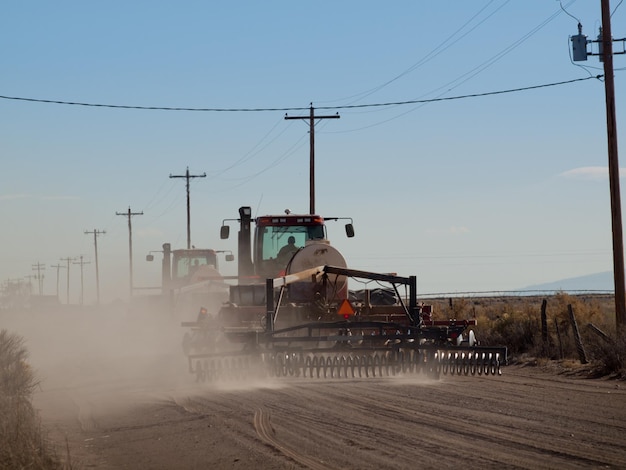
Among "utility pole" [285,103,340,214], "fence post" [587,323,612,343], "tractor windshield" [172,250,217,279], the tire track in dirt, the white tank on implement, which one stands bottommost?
→ the tire track in dirt

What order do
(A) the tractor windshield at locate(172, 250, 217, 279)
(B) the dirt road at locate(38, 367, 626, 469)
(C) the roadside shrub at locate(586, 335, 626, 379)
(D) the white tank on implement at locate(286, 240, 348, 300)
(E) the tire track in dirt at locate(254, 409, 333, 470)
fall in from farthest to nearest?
(A) the tractor windshield at locate(172, 250, 217, 279), (D) the white tank on implement at locate(286, 240, 348, 300), (C) the roadside shrub at locate(586, 335, 626, 379), (B) the dirt road at locate(38, 367, 626, 469), (E) the tire track in dirt at locate(254, 409, 333, 470)

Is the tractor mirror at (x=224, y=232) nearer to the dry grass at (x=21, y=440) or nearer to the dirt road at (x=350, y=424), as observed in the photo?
the dirt road at (x=350, y=424)

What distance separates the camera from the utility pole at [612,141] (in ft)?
85.6

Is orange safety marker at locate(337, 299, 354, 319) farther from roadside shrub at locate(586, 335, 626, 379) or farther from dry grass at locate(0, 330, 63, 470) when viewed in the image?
dry grass at locate(0, 330, 63, 470)

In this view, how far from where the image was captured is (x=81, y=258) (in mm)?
129750

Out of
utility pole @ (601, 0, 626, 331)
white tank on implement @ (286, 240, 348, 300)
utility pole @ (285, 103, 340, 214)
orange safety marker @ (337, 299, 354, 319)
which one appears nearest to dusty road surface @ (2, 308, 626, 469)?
orange safety marker @ (337, 299, 354, 319)

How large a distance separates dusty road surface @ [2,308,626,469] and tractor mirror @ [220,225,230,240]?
10.9 feet

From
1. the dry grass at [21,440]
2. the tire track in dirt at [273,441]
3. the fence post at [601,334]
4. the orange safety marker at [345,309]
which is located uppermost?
the orange safety marker at [345,309]

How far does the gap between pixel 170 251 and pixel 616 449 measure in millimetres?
28833

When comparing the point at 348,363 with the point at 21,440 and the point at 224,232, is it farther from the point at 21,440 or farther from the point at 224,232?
the point at 21,440

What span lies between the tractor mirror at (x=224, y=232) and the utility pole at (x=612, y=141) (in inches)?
363

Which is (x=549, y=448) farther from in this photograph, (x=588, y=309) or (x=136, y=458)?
(x=588, y=309)

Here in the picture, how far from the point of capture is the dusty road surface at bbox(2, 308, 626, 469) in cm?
1141

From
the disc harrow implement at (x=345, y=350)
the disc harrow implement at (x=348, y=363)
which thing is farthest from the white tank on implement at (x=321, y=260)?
the disc harrow implement at (x=348, y=363)
